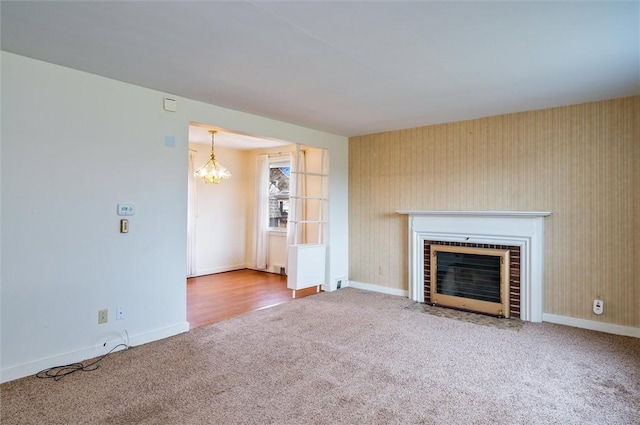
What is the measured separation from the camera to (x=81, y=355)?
292 cm

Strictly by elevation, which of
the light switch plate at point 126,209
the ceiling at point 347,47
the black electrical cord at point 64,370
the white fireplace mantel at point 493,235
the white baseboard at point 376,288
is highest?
the ceiling at point 347,47

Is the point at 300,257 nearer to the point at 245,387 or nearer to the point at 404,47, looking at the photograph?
the point at 245,387

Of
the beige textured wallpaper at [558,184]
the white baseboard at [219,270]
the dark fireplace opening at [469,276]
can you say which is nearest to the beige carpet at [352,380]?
the beige textured wallpaper at [558,184]

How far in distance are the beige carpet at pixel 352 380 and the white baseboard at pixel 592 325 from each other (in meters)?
0.14

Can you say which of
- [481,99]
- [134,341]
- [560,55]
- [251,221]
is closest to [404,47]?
[560,55]

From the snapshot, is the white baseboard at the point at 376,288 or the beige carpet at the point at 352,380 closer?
the beige carpet at the point at 352,380

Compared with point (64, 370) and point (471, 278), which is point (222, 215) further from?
point (471, 278)

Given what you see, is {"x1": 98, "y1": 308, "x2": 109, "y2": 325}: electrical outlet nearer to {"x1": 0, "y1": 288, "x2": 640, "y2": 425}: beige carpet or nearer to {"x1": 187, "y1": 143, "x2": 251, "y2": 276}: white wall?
{"x1": 0, "y1": 288, "x2": 640, "y2": 425}: beige carpet

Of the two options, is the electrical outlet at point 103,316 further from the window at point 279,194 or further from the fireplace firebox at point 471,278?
the window at point 279,194

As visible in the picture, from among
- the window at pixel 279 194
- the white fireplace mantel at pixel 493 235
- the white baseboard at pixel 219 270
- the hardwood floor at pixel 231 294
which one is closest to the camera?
the white fireplace mantel at pixel 493 235

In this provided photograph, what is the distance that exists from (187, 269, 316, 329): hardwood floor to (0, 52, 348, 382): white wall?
0.67 meters

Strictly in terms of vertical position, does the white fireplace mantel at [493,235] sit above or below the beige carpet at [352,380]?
above

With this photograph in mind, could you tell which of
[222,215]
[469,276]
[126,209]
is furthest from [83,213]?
[469,276]

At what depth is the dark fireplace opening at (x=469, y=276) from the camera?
4266mm
